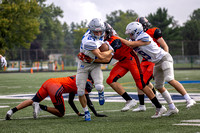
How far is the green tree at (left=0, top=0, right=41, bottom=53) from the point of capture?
32.5 m

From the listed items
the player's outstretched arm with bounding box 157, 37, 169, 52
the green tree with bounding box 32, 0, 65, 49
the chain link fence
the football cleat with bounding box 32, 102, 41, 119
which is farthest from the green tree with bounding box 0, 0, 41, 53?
the green tree with bounding box 32, 0, 65, 49

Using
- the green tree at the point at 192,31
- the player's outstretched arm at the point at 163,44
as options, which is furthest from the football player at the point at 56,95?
the green tree at the point at 192,31

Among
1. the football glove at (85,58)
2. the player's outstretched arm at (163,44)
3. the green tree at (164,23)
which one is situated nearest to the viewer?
the football glove at (85,58)

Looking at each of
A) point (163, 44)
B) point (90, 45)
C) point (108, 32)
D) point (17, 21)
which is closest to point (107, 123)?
point (90, 45)

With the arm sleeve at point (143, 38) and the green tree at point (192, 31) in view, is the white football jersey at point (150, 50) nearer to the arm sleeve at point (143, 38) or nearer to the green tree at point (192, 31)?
the arm sleeve at point (143, 38)

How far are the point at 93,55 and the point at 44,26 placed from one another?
240 feet

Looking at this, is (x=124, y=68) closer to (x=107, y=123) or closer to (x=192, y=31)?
(x=107, y=123)

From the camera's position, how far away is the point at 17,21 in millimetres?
33812

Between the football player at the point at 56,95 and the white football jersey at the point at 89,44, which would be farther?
Answer: the football player at the point at 56,95

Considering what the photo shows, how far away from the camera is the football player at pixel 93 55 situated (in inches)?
241

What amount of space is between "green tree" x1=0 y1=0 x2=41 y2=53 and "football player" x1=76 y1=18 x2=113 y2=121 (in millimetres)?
26792

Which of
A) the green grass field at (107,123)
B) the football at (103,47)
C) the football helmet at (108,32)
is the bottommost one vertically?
the green grass field at (107,123)

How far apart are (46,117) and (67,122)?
0.95m

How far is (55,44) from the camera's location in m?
85.7
